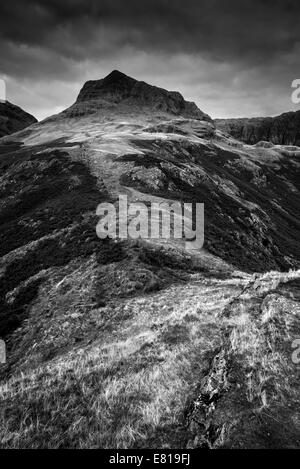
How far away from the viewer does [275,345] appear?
11.7 meters

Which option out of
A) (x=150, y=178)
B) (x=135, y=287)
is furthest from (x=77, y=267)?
(x=150, y=178)

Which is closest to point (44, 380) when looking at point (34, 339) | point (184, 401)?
point (184, 401)

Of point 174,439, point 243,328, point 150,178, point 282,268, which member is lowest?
point 282,268

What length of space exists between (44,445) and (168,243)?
22.6m

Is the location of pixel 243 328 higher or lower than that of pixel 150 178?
lower

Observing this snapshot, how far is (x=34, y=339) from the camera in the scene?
20250 millimetres

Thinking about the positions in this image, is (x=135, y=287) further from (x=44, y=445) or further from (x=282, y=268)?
(x=282, y=268)

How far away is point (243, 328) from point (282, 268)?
39.0 m

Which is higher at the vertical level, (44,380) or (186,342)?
(186,342)

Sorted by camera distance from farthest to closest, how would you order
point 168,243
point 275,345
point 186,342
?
point 168,243
point 186,342
point 275,345

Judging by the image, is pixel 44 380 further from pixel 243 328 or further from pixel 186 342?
pixel 243 328
